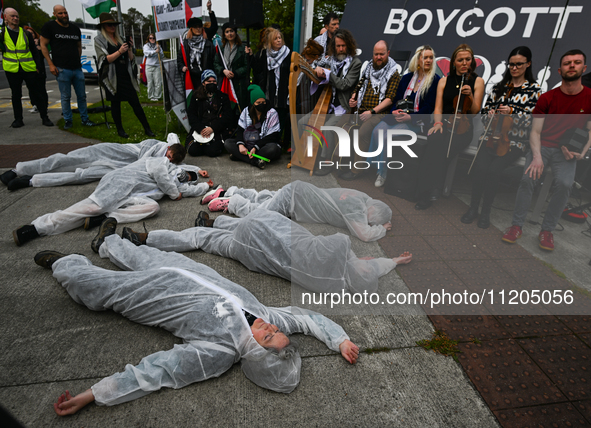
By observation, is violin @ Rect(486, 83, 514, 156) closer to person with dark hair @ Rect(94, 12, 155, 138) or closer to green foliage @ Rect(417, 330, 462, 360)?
green foliage @ Rect(417, 330, 462, 360)

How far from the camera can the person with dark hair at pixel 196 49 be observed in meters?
6.64

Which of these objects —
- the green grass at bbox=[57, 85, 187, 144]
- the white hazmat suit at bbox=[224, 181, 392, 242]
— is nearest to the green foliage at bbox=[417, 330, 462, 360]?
the white hazmat suit at bbox=[224, 181, 392, 242]

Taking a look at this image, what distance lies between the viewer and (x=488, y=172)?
315 cm

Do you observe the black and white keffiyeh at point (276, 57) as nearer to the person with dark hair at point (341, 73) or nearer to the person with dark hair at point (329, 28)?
the person with dark hair at point (329, 28)

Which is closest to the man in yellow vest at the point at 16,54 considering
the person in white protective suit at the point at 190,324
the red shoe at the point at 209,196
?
the red shoe at the point at 209,196

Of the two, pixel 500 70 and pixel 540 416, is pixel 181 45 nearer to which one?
pixel 500 70

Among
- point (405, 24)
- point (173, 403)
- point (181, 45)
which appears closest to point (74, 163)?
point (181, 45)

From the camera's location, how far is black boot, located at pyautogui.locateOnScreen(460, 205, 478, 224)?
116 inches

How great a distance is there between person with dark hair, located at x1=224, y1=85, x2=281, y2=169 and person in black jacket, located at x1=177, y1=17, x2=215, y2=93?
130 centimetres

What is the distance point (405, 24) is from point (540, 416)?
5730 mm

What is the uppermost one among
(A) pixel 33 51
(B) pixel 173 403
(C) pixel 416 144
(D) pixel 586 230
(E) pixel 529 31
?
(E) pixel 529 31

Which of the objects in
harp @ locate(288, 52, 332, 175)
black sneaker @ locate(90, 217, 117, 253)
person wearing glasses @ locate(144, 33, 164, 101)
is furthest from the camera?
person wearing glasses @ locate(144, 33, 164, 101)

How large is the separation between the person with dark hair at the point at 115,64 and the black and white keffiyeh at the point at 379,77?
4439 millimetres

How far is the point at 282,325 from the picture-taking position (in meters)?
2.30
